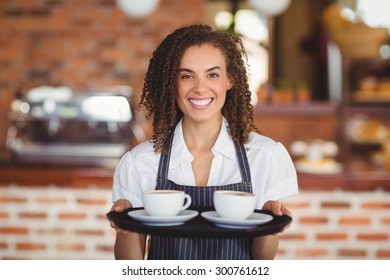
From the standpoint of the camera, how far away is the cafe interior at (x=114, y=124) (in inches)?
104

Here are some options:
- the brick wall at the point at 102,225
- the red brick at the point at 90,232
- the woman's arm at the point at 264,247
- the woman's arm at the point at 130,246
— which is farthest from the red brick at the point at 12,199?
the woman's arm at the point at 264,247

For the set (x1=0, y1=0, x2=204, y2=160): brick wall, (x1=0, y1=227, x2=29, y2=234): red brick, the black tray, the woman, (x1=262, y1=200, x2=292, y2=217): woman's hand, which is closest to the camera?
the black tray

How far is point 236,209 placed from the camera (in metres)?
1.22

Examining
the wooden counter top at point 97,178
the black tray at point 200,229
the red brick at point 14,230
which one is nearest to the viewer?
the black tray at point 200,229

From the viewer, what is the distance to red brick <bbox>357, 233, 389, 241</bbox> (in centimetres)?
264

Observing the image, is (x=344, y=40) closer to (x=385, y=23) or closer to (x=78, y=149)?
(x=385, y=23)

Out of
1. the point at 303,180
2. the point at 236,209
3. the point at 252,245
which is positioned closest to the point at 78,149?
the point at 303,180

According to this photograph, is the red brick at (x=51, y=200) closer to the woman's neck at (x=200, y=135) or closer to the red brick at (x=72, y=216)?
the red brick at (x=72, y=216)

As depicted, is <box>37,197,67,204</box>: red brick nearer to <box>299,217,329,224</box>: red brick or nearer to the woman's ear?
<box>299,217,329,224</box>: red brick

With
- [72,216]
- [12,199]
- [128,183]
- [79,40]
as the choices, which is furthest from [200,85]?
[79,40]

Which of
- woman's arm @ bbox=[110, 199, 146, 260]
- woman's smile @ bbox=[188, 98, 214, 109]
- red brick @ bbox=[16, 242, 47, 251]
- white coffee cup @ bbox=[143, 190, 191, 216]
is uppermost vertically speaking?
woman's smile @ bbox=[188, 98, 214, 109]

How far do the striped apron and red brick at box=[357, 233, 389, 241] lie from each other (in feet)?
4.36

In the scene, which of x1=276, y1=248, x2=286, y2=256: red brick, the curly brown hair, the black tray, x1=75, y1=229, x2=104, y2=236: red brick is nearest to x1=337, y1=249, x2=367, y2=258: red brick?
x1=276, y1=248, x2=286, y2=256: red brick

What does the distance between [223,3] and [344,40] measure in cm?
275
